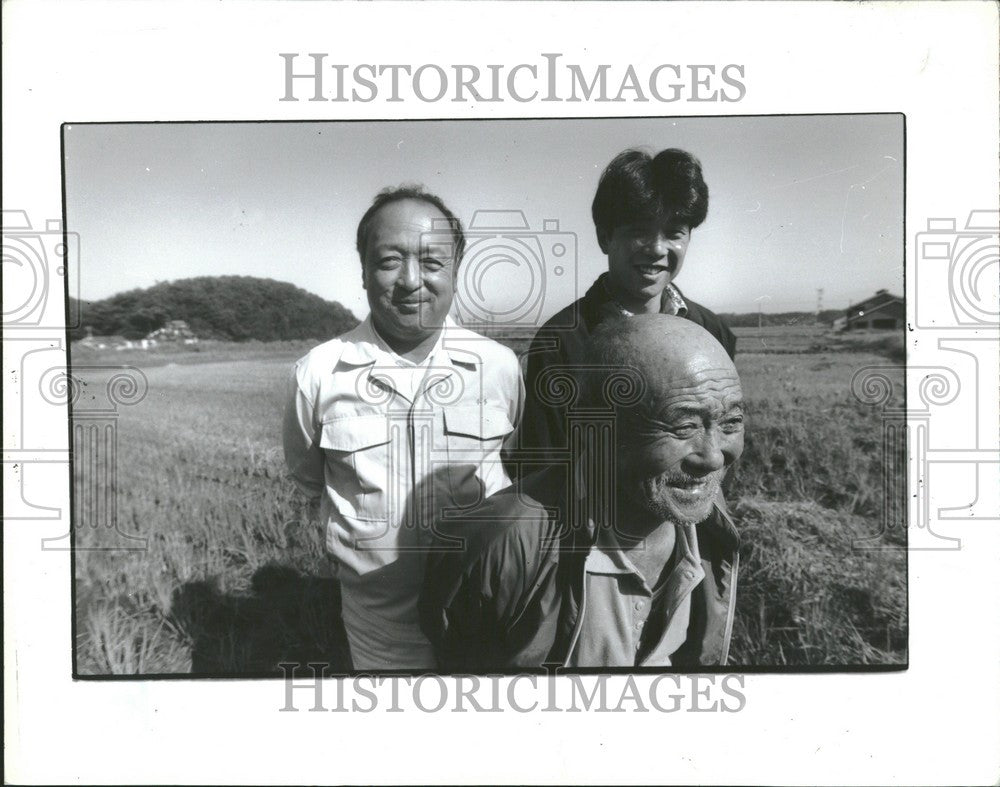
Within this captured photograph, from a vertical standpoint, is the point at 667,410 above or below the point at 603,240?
below

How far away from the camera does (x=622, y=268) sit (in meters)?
2.34

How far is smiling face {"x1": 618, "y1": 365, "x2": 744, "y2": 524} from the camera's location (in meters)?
2.18

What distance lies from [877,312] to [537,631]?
4.84 ft

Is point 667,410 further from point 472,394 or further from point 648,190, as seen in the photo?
point 648,190

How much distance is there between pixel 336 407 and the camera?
2352 millimetres

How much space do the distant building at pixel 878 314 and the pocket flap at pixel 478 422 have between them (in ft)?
3.62

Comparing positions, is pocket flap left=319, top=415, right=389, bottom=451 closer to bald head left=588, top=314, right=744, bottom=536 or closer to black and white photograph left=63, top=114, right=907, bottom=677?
black and white photograph left=63, top=114, right=907, bottom=677

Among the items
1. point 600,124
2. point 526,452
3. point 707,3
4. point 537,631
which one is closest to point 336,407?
point 526,452

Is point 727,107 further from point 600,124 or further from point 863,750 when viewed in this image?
point 863,750

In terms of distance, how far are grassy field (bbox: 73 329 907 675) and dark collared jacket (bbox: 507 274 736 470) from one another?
0.44 m

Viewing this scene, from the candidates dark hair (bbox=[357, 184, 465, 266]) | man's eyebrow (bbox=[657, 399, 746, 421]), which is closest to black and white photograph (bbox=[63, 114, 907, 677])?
dark hair (bbox=[357, 184, 465, 266])

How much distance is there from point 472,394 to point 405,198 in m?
0.63

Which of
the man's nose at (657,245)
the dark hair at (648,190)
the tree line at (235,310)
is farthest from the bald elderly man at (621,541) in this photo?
the tree line at (235,310)

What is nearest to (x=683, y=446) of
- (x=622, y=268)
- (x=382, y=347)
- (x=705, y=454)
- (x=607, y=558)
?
(x=705, y=454)
